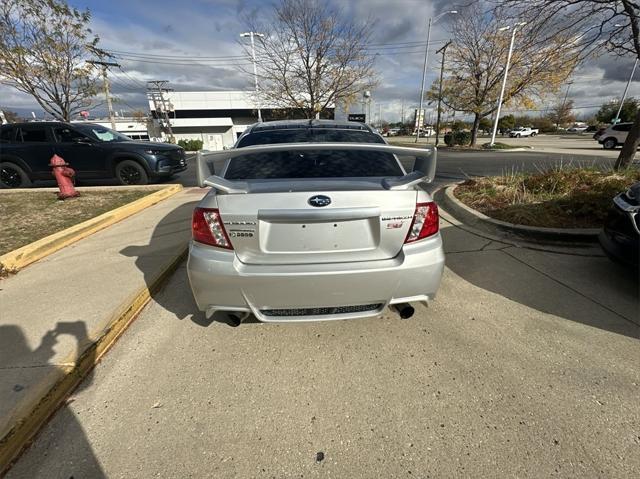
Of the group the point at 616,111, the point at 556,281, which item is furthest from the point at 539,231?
the point at 616,111

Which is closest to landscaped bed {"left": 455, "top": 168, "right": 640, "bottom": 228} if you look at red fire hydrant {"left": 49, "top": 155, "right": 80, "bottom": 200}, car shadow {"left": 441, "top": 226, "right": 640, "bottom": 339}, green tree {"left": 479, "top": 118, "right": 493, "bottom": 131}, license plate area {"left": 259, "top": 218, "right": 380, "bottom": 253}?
car shadow {"left": 441, "top": 226, "right": 640, "bottom": 339}

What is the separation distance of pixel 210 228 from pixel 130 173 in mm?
8008

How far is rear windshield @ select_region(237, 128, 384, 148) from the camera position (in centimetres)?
292

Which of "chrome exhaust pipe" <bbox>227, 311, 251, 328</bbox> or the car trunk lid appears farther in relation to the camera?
"chrome exhaust pipe" <bbox>227, 311, 251, 328</bbox>

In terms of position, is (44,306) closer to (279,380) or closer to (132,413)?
(132,413)

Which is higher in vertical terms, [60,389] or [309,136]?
[309,136]

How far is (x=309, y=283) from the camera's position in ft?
6.51

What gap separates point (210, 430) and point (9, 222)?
5987 millimetres

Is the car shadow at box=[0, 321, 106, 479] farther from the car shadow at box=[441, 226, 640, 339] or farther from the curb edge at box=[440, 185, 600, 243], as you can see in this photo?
the curb edge at box=[440, 185, 600, 243]

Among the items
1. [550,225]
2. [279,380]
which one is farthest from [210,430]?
[550,225]

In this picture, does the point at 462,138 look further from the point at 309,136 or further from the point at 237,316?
the point at 237,316

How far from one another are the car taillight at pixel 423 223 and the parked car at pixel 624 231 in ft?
6.37

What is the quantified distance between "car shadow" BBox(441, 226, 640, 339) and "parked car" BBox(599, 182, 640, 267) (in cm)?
42

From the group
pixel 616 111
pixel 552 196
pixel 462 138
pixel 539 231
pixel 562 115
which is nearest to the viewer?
pixel 539 231
